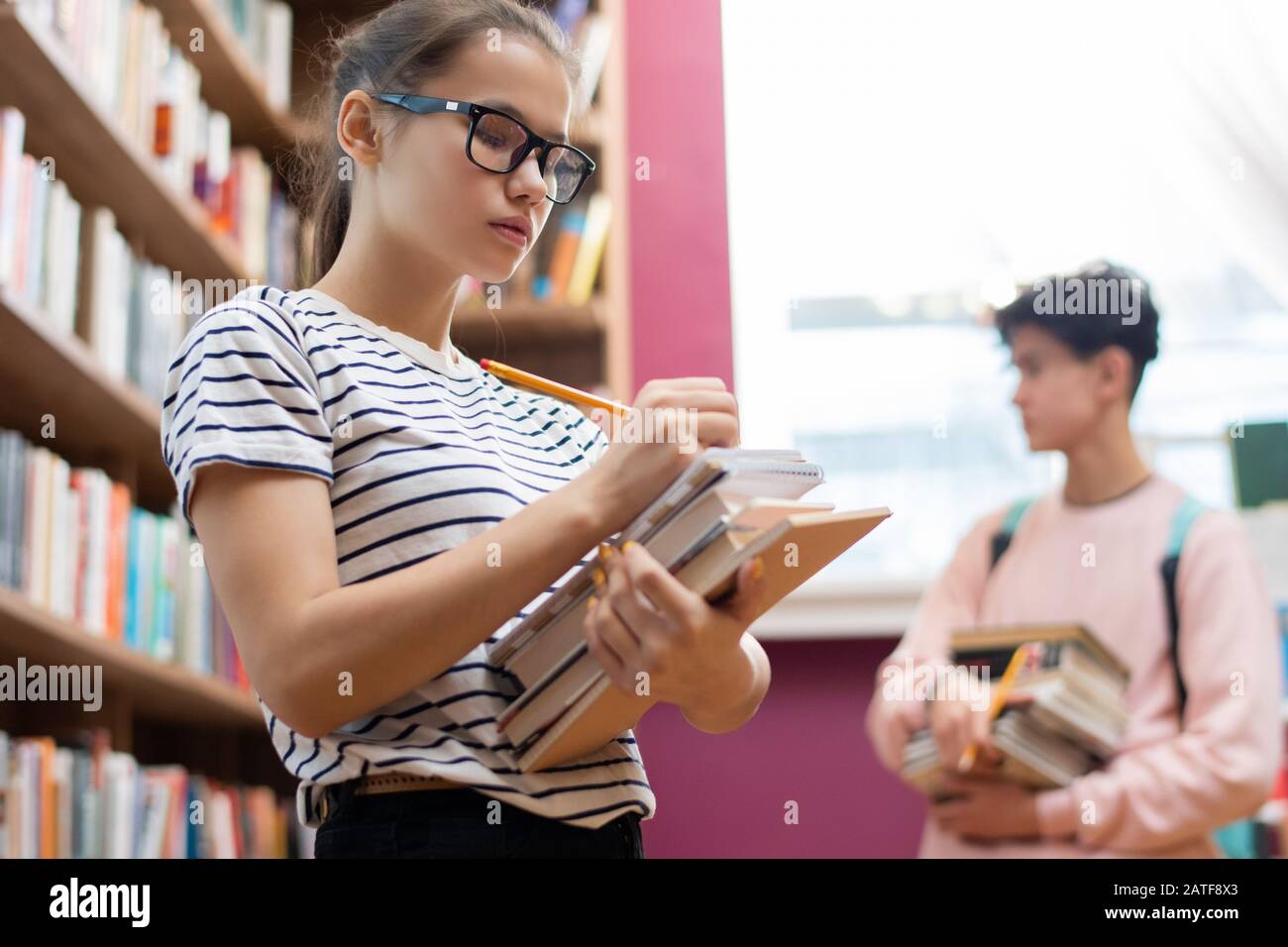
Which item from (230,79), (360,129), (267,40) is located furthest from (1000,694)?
(267,40)

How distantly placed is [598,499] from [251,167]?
6.30 feet

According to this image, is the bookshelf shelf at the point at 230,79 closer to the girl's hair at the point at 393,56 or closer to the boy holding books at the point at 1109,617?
the girl's hair at the point at 393,56

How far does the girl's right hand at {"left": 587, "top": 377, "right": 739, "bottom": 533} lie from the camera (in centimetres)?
75

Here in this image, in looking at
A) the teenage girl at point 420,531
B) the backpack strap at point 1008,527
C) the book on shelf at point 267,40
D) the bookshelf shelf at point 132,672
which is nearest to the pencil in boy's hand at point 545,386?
the teenage girl at point 420,531

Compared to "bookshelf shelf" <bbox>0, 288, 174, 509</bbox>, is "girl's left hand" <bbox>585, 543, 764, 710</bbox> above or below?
below

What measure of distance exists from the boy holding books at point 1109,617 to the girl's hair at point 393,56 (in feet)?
4.34

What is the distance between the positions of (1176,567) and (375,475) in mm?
1571

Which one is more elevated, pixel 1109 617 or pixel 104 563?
pixel 104 563

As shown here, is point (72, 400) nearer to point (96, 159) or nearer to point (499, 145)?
point (96, 159)

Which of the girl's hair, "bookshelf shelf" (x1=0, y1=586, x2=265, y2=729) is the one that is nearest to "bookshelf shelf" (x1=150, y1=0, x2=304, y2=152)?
"bookshelf shelf" (x1=0, y1=586, x2=265, y2=729)

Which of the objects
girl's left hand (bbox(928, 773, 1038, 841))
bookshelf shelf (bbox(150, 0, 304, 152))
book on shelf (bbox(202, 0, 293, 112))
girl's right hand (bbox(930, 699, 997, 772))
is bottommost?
girl's left hand (bbox(928, 773, 1038, 841))

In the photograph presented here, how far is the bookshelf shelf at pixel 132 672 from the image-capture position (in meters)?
1.60

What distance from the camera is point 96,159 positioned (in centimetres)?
191

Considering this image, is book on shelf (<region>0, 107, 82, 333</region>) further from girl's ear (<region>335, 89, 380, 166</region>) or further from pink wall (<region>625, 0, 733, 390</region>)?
pink wall (<region>625, 0, 733, 390</region>)
